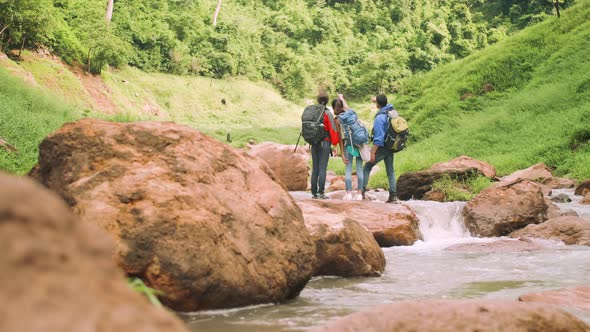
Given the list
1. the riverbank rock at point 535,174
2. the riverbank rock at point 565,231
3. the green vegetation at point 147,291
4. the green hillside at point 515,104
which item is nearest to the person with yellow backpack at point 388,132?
the riverbank rock at point 565,231

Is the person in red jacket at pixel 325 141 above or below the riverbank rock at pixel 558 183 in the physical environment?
above

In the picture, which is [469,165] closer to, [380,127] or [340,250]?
[380,127]

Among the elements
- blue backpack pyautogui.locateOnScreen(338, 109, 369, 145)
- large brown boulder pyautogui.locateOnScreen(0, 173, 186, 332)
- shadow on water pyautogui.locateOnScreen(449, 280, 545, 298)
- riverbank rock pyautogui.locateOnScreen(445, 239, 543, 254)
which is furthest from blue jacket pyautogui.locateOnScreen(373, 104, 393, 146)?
large brown boulder pyautogui.locateOnScreen(0, 173, 186, 332)

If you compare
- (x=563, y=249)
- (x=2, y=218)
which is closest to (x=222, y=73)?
(x=563, y=249)

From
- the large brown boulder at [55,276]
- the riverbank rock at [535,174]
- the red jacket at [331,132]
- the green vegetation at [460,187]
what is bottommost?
the green vegetation at [460,187]

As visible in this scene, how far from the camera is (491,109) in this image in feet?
82.8

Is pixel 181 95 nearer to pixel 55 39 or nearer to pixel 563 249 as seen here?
pixel 55 39

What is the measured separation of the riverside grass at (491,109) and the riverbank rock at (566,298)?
739 cm

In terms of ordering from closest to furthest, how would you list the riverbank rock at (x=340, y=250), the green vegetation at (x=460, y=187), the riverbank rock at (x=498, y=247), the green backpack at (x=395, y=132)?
the riverbank rock at (x=340, y=250), the riverbank rock at (x=498, y=247), the green backpack at (x=395, y=132), the green vegetation at (x=460, y=187)

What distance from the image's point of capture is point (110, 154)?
15.9ft

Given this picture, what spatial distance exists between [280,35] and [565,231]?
61759mm

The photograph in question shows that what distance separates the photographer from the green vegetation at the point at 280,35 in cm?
3231

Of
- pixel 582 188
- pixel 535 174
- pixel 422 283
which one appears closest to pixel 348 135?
pixel 422 283

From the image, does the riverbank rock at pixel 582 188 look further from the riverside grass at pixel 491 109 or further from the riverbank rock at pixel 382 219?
the riverbank rock at pixel 382 219
